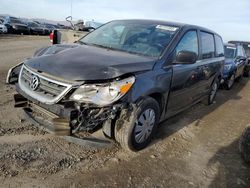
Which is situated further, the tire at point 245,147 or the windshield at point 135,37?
the windshield at point 135,37

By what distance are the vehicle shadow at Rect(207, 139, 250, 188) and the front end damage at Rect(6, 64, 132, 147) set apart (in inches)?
58.8

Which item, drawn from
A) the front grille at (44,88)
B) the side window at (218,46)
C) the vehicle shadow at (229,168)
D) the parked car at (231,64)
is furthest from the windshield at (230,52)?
the front grille at (44,88)

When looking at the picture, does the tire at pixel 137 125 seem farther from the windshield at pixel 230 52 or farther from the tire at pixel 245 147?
the windshield at pixel 230 52

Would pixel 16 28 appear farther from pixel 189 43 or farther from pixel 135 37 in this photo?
pixel 189 43

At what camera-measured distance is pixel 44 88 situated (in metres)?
3.34

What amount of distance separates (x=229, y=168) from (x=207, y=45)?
108 inches

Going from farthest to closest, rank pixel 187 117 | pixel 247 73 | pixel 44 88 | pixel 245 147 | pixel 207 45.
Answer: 1. pixel 247 73
2. pixel 187 117
3. pixel 207 45
4. pixel 245 147
5. pixel 44 88

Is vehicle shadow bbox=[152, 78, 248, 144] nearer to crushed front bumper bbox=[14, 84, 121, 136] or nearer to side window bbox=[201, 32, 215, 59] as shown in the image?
side window bbox=[201, 32, 215, 59]

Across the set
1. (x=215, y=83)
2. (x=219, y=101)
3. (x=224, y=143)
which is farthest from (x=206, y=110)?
(x=224, y=143)

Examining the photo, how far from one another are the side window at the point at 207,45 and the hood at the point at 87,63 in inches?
76.1

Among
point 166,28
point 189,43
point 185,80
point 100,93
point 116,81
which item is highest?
point 166,28

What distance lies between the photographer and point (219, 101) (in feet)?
25.5

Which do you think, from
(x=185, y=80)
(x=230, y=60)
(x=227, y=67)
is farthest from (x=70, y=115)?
(x=230, y=60)

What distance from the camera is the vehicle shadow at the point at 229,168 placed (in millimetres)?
3494
